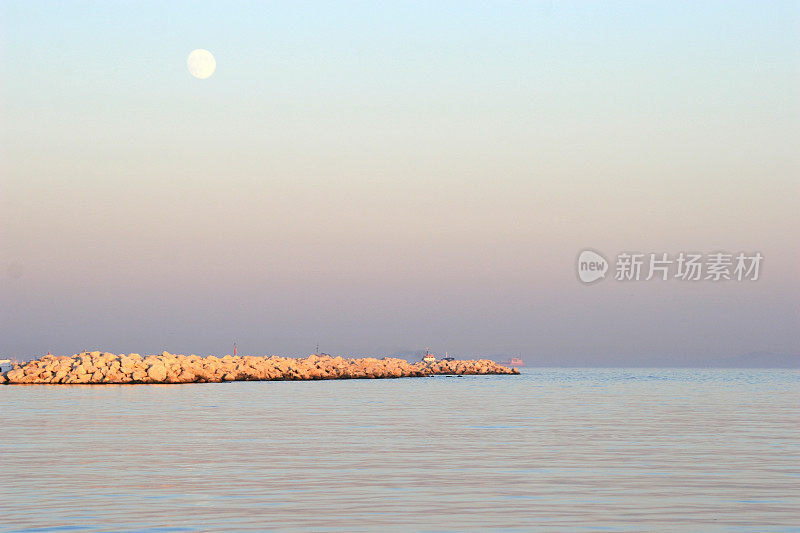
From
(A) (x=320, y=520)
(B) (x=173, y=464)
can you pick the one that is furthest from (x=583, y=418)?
(A) (x=320, y=520)

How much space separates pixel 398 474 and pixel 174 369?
80.6m

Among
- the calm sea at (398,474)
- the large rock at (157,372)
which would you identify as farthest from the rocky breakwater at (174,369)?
the calm sea at (398,474)

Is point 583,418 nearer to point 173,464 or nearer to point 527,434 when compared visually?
point 527,434

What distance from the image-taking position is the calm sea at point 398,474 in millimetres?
14555

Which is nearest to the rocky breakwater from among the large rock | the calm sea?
the large rock

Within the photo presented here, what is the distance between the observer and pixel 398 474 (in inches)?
782

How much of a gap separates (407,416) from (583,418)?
7.01 meters

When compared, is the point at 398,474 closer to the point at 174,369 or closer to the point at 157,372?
the point at 157,372

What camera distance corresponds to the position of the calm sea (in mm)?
14555

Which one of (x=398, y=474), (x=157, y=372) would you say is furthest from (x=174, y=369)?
(x=398, y=474)

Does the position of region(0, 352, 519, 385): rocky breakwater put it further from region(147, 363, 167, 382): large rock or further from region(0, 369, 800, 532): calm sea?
region(0, 369, 800, 532): calm sea

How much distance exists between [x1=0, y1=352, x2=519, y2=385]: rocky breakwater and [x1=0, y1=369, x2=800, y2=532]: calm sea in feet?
181

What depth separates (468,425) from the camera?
3491 cm

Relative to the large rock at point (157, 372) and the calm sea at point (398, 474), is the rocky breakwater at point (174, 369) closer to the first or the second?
the large rock at point (157, 372)
